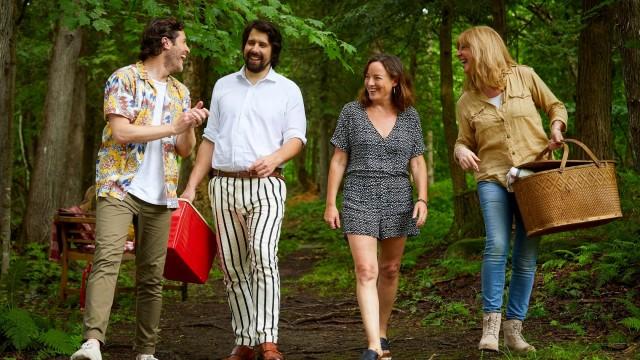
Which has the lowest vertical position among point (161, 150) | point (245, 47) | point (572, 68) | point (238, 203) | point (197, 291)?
point (197, 291)

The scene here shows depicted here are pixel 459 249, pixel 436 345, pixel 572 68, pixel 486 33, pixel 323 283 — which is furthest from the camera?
pixel 572 68

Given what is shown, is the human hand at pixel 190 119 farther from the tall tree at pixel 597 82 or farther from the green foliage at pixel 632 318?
the tall tree at pixel 597 82

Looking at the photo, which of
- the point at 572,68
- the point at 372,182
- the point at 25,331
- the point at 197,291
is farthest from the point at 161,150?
the point at 572,68

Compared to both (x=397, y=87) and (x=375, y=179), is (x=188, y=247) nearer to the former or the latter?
(x=375, y=179)

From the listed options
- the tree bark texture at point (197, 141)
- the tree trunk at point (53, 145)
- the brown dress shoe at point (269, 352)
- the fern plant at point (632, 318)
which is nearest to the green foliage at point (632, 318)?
the fern plant at point (632, 318)

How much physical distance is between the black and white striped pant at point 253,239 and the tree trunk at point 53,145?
8.60 meters

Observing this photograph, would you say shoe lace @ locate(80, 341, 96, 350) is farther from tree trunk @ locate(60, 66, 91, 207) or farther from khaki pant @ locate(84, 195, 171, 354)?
tree trunk @ locate(60, 66, 91, 207)

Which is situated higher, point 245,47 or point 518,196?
point 245,47

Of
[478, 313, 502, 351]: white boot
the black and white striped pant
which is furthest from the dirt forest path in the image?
the black and white striped pant

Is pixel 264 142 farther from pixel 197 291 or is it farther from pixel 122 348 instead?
pixel 197 291

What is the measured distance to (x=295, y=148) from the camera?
5441 millimetres

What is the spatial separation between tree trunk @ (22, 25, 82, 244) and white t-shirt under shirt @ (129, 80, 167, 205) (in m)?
8.79

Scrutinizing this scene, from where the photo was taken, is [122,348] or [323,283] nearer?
[122,348]

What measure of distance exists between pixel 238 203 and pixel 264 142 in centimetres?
46
